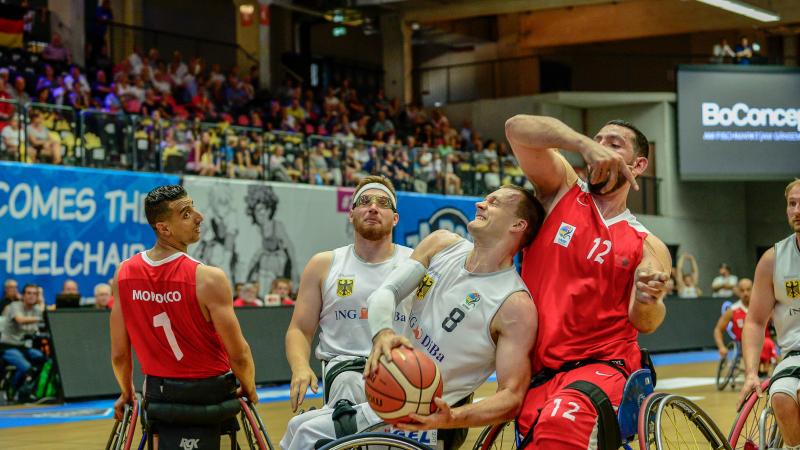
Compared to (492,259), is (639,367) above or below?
below

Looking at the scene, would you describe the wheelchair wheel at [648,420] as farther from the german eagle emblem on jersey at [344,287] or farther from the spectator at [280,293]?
the spectator at [280,293]

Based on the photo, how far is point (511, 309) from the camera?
4.88 m

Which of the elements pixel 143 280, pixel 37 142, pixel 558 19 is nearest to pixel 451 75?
pixel 558 19

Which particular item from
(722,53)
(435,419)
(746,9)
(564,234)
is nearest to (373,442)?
(435,419)

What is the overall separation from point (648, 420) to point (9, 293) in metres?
12.0

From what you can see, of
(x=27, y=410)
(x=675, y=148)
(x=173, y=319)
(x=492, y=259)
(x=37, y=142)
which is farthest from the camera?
(x=675, y=148)

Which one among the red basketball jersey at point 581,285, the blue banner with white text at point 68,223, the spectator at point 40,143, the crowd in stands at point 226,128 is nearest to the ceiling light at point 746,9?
the crowd in stands at point 226,128

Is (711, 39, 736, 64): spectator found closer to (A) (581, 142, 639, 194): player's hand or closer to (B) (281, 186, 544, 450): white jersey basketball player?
(B) (281, 186, 544, 450): white jersey basketball player

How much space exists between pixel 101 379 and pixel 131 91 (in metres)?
7.83

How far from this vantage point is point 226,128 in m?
18.3

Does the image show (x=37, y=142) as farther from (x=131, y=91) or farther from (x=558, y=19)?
(x=558, y=19)

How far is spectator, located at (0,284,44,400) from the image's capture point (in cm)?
1418

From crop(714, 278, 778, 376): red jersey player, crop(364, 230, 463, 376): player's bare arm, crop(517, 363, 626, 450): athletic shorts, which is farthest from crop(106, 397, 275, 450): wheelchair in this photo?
crop(714, 278, 778, 376): red jersey player

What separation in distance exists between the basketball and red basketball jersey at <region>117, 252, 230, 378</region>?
2.10 meters
